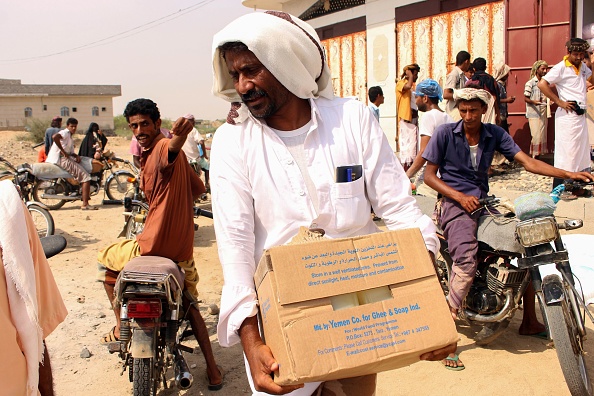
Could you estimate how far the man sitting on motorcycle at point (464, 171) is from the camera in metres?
4.16

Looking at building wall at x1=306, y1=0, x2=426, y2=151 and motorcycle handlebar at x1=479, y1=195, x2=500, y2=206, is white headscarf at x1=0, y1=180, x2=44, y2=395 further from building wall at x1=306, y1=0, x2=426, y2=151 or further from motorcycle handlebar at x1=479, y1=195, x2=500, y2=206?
building wall at x1=306, y1=0, x2=426, y2=151

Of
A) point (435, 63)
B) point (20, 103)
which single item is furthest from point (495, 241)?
point (20, 103)

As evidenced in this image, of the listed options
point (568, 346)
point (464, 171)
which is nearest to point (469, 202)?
point (464, 171)

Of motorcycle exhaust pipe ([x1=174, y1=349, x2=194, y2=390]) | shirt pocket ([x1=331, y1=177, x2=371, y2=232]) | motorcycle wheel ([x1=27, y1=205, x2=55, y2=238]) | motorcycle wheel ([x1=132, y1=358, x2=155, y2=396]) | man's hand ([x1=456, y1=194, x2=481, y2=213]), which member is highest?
shirt pocket ([x1=331, y1=177, x2=371, y2=232])

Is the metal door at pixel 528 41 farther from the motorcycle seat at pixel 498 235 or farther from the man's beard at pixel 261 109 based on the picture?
the man's beard at pixel 261 109

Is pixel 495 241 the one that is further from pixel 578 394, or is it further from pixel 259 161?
pixel 259 161

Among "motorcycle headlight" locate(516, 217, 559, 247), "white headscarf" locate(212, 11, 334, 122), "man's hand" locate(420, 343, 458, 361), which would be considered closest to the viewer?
"man's hand" locate(420, 343, 458, 361)

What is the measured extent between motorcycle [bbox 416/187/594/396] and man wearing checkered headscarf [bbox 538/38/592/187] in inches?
146

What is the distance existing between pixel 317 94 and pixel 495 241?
7.61ft

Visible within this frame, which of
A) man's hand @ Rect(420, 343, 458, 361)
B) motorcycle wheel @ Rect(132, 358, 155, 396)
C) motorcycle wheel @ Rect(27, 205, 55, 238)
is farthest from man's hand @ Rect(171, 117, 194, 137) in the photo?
motorcycle wheel @ Rect(27, 205, 55, 238)

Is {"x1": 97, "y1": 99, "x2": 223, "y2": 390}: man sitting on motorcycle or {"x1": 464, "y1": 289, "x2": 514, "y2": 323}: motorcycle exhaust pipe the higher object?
{"x1": 97, "y1": 99, "x2": 223, "y2": 390}: man sitting on motorcycle

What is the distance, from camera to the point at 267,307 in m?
1.77

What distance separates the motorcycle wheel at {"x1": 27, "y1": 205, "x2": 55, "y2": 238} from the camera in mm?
7926

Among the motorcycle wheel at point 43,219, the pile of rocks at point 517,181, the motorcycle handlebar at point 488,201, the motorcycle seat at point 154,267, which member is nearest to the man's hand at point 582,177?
the motorcycle handlebar at point 488,201
